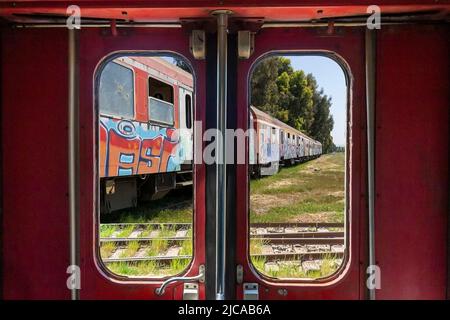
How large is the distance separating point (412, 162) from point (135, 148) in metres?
4.66

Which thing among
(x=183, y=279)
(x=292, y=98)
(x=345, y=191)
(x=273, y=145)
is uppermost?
(x=292, y=98)

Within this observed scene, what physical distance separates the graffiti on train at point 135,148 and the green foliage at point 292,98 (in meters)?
2.43

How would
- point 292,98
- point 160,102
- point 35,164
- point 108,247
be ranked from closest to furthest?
1. point 35,164
2. point 292,98
3. point 108,247
4. point 160,102

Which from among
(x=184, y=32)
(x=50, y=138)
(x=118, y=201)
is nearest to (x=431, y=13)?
(x=184, y=32)

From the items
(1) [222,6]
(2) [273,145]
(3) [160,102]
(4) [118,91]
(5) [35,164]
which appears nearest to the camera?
(1) [222,6]

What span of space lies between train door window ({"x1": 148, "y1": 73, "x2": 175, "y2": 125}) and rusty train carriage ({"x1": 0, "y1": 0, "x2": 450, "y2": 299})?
13.0ft

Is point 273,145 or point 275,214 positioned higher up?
point 273,145

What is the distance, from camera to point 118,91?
17.9 ft

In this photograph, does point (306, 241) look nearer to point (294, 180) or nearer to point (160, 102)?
point (294, 180)

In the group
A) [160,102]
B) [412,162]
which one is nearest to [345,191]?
[412,162]

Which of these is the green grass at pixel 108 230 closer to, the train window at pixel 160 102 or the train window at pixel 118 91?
the train window at pixel 118 91

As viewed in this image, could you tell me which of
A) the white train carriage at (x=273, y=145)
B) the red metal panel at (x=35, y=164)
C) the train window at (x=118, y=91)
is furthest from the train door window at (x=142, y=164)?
the red metal panel at (x=35, y=164)

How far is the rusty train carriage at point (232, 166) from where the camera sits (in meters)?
2.20

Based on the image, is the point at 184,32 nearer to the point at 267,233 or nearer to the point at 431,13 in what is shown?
the point at 431,13
